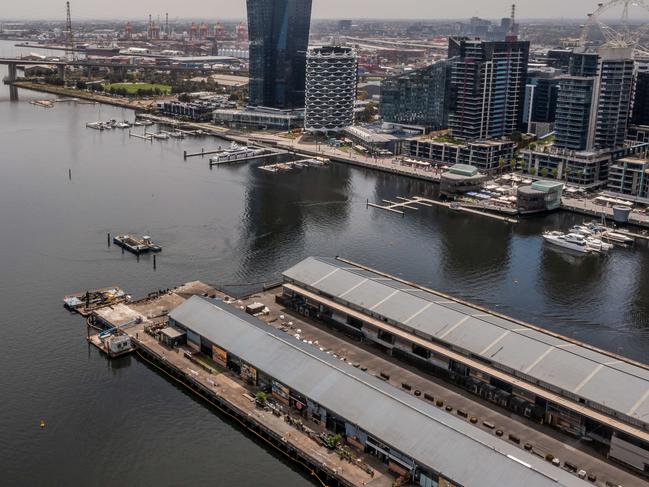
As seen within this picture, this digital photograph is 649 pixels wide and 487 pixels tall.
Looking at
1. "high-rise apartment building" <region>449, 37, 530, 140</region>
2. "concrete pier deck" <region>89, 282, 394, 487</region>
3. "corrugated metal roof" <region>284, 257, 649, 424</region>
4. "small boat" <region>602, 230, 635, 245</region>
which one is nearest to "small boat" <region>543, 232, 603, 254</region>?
"small boat" <region>602, 230, 635, 245</region>

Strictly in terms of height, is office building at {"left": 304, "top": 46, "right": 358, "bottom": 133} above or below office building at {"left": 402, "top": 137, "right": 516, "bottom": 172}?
above

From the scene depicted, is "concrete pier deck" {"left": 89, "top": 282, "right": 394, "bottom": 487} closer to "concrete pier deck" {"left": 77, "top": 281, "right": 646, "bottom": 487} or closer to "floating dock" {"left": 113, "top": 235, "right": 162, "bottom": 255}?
"concrete pier deck" {"left": 77, "top": 281, "right": 646, "bottom": 487}

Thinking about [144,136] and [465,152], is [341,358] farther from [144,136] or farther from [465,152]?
[144,136]

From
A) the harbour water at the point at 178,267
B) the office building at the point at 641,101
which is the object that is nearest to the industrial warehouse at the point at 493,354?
the harbour water at the point at 178,267

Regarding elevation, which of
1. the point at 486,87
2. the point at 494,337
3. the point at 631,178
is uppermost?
the point at 486,87

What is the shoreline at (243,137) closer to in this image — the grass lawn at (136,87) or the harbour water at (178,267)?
the harbour water at (178,267)

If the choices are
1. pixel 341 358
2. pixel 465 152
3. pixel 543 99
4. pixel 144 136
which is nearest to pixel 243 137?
pixel 144 136
